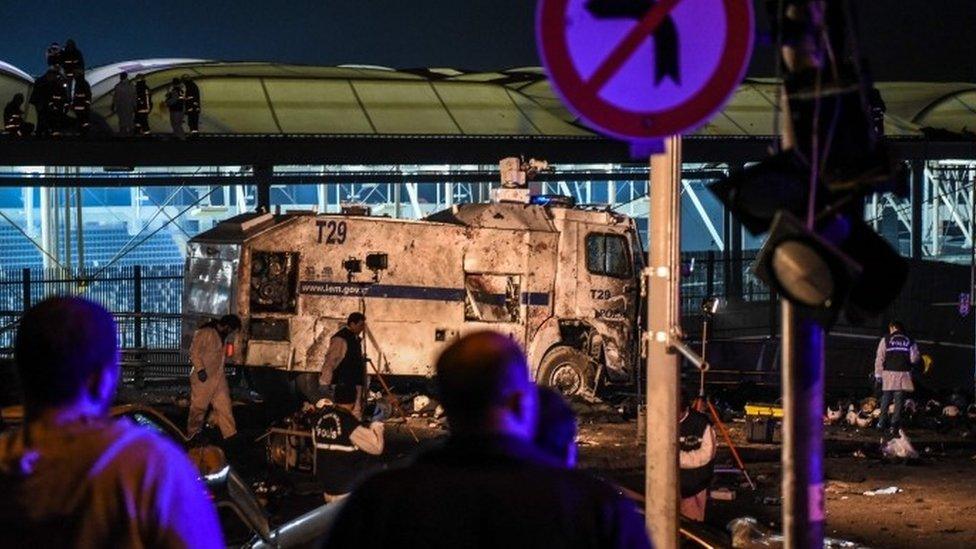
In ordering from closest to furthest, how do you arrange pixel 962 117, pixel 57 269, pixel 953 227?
pixel 57 269 → pixel 962 117 → pixel 953 227

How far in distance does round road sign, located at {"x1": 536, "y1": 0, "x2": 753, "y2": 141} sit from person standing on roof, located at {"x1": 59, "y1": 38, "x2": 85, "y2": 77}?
25222mm

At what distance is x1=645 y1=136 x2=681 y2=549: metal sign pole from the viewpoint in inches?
262

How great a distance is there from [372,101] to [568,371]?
11908 millimetres

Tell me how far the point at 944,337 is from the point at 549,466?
98.3 ft

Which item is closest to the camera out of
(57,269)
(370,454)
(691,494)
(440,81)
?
(691,494)

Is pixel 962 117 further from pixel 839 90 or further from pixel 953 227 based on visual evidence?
pixel 839 90

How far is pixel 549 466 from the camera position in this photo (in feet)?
10.8

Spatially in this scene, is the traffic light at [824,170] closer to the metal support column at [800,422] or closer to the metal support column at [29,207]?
the metal support column at [800,422]

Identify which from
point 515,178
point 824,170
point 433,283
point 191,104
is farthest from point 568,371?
point 824,170

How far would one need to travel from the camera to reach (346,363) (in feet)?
61.5

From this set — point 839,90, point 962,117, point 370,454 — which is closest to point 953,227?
point 962,117

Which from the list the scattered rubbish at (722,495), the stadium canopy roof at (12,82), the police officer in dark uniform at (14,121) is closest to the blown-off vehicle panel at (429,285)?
the police officer in dark uniform at (14,121)

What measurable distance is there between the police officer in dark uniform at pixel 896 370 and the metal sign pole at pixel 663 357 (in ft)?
47.5

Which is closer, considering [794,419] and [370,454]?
[794,419]
